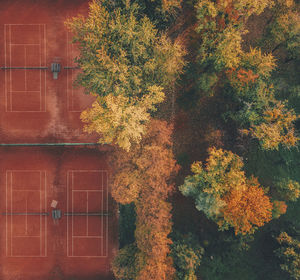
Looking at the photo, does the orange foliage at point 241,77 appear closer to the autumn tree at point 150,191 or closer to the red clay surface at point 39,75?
the autumn tree at point 150,191

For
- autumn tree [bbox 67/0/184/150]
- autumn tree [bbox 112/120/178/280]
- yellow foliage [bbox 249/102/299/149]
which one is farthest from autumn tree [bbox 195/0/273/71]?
autumn tree [bbox 112/120/178/280]

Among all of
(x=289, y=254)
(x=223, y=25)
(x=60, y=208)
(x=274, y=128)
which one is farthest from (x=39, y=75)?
(x=289, y=254)

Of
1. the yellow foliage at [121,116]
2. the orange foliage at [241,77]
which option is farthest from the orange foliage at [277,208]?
the yellow foliage at [121,116]

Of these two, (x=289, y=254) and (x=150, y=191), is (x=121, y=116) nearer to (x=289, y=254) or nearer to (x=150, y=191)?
(x=150, y=191)

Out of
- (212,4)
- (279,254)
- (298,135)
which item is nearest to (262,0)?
(212,4)

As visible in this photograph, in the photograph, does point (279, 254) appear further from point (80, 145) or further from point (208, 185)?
point (80, 145)
